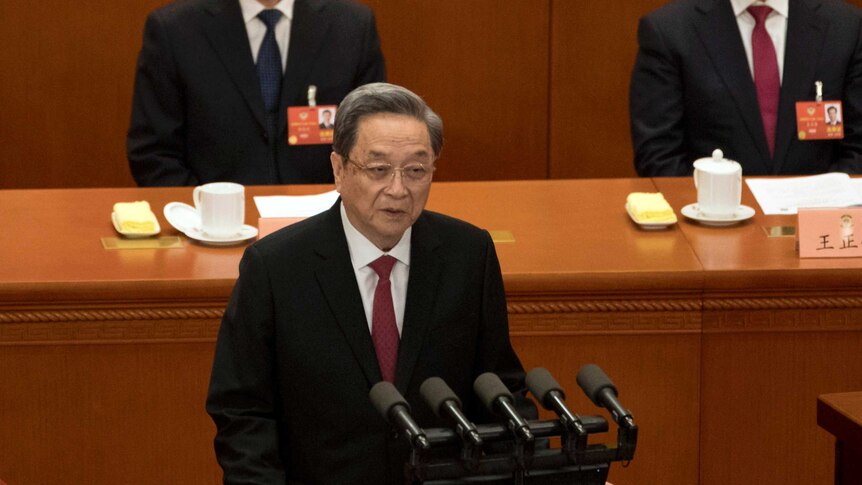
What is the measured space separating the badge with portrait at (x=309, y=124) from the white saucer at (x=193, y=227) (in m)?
0.68

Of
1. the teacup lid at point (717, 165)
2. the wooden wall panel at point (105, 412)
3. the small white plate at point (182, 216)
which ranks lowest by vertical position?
the wooden wall panel at point (105, 412)

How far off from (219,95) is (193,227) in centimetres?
93

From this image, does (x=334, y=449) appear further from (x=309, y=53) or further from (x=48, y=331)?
(x=309, y=53)

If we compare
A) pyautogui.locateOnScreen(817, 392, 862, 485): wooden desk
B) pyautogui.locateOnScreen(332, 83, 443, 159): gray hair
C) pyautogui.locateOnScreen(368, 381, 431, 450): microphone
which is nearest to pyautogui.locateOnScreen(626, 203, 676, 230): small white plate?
pyautogui.locateOnScreen(817, 392, 862, 485): wooden desk

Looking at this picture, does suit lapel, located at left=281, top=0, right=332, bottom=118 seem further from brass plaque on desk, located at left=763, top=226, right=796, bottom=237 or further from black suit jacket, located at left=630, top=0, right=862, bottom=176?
brass plaque on desk, located at left=763, top=226, right=796, bottom=237

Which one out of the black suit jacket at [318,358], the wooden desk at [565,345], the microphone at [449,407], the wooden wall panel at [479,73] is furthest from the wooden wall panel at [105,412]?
the wooden wall panel at [479,73]

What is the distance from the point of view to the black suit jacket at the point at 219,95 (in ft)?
14.3

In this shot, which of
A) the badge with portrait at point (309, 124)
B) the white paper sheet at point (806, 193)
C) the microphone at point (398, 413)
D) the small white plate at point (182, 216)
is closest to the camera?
the microphone at point (398, 413)

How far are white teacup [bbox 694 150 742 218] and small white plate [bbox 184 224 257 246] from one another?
3.78 ft

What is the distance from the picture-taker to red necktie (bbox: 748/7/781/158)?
174 inches

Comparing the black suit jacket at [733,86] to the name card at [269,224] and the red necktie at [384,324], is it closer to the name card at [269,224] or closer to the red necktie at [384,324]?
the name card at [269,224]

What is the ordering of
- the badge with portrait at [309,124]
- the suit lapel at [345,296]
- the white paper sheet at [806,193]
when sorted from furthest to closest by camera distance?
1. the badge with portrait at [309,124]
2. the white paper sheet at [806,193]
3. the suit lapel at [345,296]

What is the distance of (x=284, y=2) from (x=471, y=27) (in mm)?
1408

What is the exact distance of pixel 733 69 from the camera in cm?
441
